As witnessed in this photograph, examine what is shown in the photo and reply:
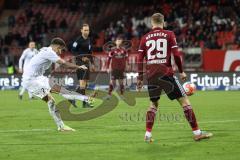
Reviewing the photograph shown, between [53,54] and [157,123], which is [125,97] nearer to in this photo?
[157,123]

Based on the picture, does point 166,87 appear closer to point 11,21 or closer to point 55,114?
point 55,114

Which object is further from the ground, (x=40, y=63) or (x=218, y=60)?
(x=218, y=60)

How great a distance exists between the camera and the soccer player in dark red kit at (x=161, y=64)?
12.1 meters

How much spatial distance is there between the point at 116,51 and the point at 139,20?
12.5 m

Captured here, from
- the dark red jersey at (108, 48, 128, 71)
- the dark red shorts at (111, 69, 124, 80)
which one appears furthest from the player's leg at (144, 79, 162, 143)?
the dark red jersey at (108, 48, 128, 71)

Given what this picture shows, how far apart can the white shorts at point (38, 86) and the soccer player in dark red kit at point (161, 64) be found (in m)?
2.99

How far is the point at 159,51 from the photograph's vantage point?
1212cm

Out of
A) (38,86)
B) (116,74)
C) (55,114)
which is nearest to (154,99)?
(55,114)

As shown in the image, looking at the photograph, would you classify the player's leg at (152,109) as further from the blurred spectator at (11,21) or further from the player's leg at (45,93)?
the blurred spectator at (11,21)

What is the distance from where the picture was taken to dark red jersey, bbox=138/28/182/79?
12.1m

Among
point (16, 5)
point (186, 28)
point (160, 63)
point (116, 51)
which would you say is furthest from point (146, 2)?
point (160, 63)

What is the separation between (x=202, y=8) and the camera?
3847 centimetres

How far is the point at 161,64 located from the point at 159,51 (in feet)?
0.83

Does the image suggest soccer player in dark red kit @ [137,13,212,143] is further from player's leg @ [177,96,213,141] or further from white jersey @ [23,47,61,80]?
white jersey @ [23,47,61,80]
